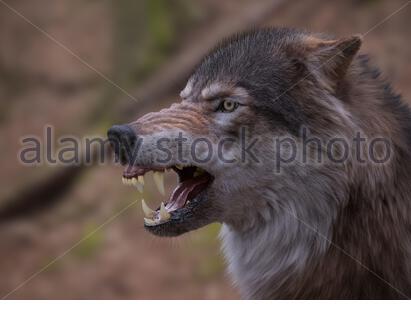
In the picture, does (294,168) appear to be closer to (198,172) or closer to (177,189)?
(198,172)

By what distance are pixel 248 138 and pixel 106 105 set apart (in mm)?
7791

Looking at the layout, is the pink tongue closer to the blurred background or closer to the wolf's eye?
the wolf's eye

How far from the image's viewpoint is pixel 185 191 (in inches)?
172

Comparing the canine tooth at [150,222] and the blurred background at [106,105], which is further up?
the blurred background at [106,105]

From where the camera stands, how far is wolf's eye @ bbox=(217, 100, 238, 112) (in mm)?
4297

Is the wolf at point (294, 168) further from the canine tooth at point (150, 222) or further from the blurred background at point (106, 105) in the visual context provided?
the blurred background at point (106, 105)

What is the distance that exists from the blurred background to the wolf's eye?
516cm

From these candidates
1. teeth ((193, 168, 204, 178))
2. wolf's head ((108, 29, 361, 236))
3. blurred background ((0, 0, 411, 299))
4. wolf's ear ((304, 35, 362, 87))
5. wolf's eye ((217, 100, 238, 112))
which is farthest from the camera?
blurred background ((0, 0, 411, 299))

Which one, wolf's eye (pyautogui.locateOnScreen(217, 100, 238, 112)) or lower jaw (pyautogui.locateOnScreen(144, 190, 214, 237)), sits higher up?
wolf's eye (pyautogui.locateOnScreen(217, 100, 238, 112))

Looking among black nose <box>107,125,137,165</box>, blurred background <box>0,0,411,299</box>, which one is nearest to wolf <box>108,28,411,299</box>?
black nose <box>107,125,137,165</box>

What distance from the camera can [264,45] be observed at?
445cm

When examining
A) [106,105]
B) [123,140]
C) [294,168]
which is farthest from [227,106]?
[106,105]

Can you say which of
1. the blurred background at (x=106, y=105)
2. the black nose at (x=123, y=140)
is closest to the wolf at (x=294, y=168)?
the black nose at (x=123, y=140)

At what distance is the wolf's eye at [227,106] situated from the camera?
4297 millimetres
